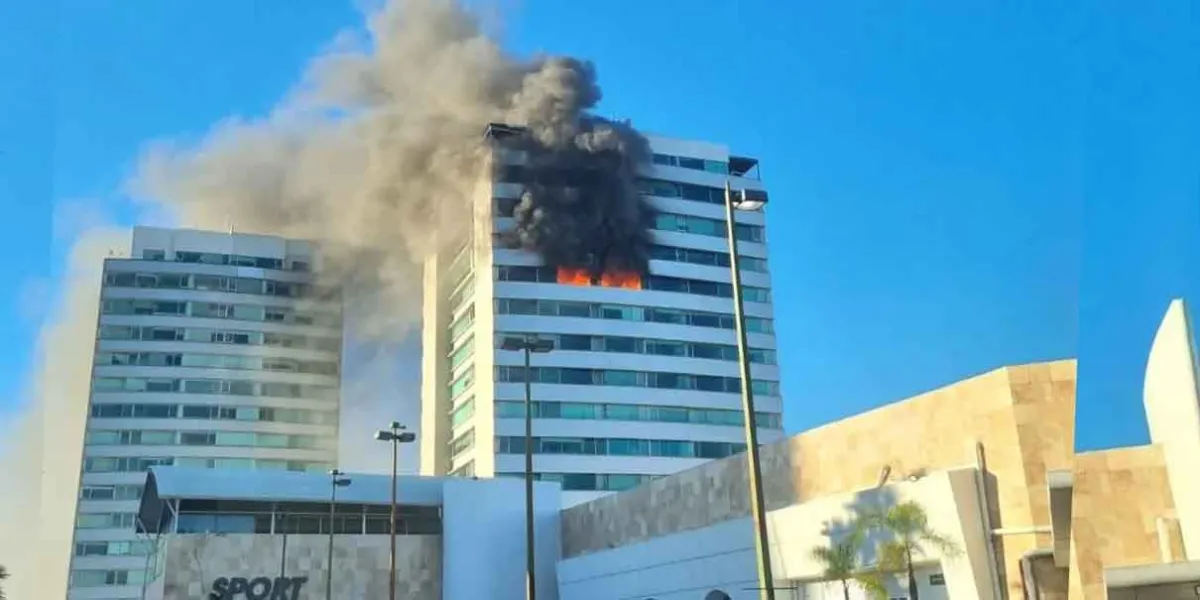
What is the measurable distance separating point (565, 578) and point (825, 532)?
22.0 metres

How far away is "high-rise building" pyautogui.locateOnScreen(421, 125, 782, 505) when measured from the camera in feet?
234

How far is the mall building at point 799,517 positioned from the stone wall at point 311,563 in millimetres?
64

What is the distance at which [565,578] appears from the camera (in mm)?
44188

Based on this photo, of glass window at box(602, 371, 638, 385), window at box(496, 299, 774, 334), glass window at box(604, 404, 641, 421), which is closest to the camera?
glass window at box(604, 404, 641, 421)

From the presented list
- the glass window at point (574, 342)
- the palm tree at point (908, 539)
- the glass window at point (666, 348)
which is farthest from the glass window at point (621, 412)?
the palm tree at point (908, 539)

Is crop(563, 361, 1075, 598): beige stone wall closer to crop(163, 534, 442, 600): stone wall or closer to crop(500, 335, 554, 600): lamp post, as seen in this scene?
crop(500, 335, 554, 600): lamp post

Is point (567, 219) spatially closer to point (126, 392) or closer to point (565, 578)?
point (565, 578)

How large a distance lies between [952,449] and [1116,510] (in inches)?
726

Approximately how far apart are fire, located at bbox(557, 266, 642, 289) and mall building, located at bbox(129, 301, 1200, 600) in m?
27.2

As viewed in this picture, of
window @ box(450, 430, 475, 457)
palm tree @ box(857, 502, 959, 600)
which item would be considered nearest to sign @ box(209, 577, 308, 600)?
window @ box(450, 430, 475, 457)

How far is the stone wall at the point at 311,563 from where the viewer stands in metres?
46.3

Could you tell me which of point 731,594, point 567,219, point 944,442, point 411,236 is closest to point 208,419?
point 411,236

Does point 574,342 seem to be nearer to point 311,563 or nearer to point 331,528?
point 311,563

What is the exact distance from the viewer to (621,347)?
7438 centimetres
